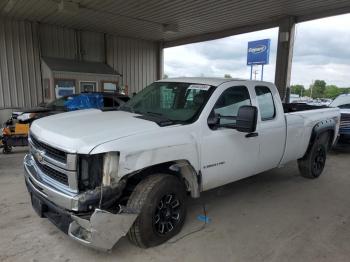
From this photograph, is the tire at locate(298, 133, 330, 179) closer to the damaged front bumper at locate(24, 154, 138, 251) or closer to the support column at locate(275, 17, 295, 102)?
the damaged front bumper at locate(24, 154, 138, 251)

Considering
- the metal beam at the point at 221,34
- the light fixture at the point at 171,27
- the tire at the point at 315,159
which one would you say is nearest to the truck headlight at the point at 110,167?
the tire at the point at 315,159

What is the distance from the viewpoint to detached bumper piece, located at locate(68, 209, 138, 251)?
256cm

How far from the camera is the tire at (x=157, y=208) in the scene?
2955 millimetres

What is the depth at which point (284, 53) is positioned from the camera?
1151cm

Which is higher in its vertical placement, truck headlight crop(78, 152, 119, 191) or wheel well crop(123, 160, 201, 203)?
truck headlight crop(78, 152, 119, 191)

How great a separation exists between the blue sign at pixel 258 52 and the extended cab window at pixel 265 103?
35.1ft

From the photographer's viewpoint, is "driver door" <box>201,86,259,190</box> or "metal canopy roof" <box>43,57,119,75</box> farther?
"metal canopy roof" <box>43,57,119,75</box>

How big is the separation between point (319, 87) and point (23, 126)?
73945 mm

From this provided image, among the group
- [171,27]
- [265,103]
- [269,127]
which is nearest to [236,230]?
[269,127]

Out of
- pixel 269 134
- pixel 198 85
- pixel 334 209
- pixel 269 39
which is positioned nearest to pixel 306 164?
pixel 334 209

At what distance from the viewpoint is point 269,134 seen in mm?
4324

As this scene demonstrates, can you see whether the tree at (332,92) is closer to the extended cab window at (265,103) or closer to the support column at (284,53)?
the support column at (284,53)

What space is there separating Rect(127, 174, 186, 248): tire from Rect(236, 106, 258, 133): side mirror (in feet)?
3.21

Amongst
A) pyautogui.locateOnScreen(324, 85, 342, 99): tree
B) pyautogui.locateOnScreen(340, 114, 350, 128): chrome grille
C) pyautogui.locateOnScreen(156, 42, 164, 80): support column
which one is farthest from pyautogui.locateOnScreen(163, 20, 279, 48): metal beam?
pyautogui.locateOnScreen(324, 85, 342, 99): tree
